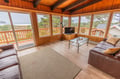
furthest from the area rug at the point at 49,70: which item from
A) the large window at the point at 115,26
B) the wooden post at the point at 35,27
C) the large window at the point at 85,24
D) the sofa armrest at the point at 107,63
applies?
the large window at the point at 85,24

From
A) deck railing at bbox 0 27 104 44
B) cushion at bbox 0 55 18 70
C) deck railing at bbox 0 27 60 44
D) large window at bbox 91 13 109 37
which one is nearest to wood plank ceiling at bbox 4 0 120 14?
large window at bbox 91 13 109 37

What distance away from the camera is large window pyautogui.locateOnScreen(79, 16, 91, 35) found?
13.2 feet

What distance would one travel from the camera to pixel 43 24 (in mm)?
3773

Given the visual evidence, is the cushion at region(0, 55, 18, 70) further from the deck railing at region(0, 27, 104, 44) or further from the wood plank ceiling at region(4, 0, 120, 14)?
the deck railing at region(0, 27, 104, 44)

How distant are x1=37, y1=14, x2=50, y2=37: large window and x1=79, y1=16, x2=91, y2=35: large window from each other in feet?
8.55

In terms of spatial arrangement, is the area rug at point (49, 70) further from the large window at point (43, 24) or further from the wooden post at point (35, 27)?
the large window at point (43, 24)

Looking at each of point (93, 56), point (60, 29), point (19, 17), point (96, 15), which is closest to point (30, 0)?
point (19, 17)

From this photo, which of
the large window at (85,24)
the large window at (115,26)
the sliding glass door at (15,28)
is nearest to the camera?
the sliding glass door at (15,28)

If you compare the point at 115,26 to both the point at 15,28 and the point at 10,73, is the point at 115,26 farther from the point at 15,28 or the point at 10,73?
the point at 15,28

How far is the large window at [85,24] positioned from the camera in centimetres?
403

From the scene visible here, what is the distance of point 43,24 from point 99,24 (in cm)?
361

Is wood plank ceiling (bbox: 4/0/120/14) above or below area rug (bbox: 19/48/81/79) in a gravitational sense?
above

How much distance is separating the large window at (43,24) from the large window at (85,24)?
261 centimetres

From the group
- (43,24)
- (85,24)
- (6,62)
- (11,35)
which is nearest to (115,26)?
(85,24)
